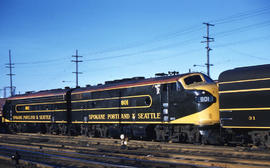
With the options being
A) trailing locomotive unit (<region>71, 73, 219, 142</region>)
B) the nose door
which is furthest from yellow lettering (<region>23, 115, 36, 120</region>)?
the nose door

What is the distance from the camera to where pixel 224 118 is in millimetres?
16203

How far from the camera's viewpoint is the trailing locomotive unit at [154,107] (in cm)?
1784

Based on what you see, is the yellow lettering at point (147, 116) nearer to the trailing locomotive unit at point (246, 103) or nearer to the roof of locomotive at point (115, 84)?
the roof of locomotive at point (115, 84)

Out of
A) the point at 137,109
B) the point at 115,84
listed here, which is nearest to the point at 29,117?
the point at 115,84

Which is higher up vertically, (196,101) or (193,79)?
(193,79)

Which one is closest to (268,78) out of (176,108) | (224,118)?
(224,118)

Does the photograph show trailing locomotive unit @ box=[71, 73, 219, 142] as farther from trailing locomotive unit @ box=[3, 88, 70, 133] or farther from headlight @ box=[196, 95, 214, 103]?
trailing locomotive unit @ box=[3, 88, 70, 133]

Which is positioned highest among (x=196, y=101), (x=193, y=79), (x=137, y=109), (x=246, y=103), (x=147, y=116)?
(x=193, y=79)

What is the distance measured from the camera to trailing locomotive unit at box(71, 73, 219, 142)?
1784 cm

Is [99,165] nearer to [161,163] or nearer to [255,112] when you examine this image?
[161,163]

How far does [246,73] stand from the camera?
15.5 meters

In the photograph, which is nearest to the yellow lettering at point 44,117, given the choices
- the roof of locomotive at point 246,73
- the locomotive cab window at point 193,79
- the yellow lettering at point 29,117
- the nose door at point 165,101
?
the yellow lettering at point 29,117

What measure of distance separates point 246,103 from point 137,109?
793cm

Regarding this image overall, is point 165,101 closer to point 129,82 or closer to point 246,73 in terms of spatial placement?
point 129,82
